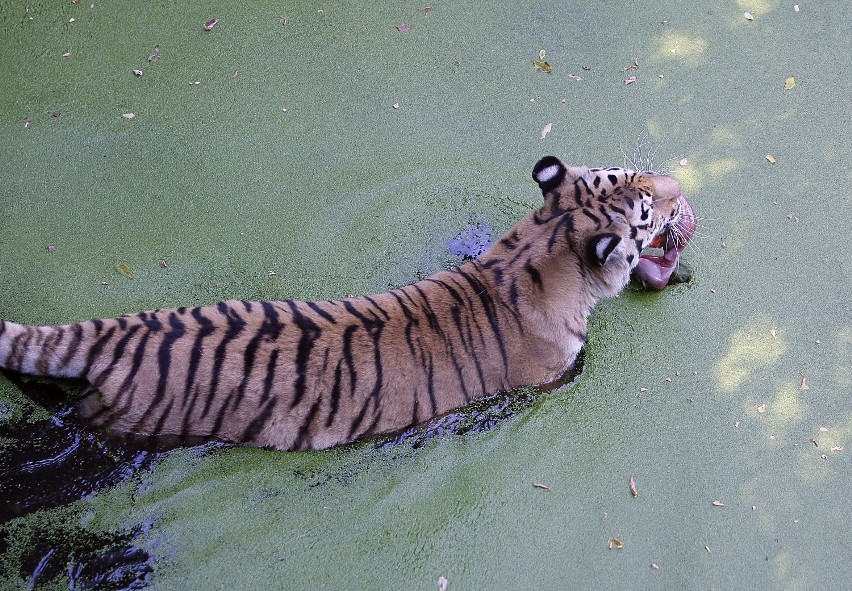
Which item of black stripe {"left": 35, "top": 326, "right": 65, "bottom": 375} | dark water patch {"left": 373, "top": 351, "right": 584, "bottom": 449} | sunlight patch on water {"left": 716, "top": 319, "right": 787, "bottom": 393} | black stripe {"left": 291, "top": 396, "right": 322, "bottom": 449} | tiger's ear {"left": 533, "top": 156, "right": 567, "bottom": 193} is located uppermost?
black stripe {"left": 35, "top": 326, "right": 65, "bottom": 375}

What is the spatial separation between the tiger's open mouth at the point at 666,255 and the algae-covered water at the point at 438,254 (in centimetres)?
12

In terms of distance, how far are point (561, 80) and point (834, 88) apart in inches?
63.3

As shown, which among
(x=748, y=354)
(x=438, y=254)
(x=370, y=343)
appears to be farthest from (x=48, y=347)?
(x=748, y=354)

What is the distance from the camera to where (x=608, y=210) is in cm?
331

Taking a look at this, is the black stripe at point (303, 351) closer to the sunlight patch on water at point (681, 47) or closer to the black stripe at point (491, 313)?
the black stripe at point (491, 313)

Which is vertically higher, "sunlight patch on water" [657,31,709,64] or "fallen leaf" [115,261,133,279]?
"fallen leaf" [115,261,133,279]

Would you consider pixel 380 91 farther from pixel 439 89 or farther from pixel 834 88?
pixel 834 88

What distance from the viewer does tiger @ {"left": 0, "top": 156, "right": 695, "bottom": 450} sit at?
283cm

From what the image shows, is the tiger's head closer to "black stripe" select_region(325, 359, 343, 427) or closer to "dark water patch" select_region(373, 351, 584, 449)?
→ "dark water patch" select_region(373, 351, 584, 449)

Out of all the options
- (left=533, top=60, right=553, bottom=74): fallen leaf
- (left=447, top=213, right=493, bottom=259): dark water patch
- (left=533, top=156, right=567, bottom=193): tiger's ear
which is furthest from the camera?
(left=533, top=60, right=553, bottom=74): fallen leaf

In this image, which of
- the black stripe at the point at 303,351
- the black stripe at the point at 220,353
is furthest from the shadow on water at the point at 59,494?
the black stripe at the point at 303,351

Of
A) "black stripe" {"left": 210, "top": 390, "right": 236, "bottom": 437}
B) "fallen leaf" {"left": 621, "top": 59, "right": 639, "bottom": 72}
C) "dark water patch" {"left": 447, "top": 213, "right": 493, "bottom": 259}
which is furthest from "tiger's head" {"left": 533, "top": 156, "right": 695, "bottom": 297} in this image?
"black stripe" {"left": 210, "top": 390, "right": 236, "bottom": 437}

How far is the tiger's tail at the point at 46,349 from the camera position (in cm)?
285

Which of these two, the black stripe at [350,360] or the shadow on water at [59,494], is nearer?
the shadow on water at [59,494]
